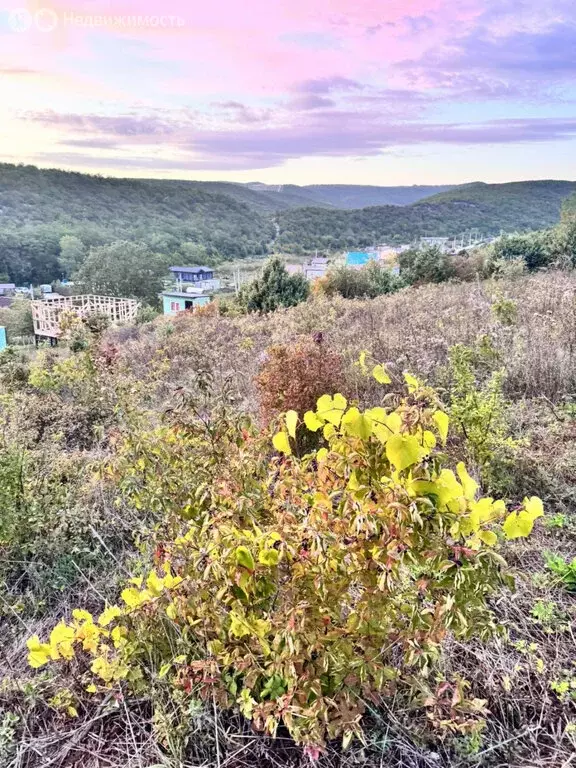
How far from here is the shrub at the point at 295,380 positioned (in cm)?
332

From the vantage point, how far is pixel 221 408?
1427mm

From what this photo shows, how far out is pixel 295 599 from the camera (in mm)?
1082

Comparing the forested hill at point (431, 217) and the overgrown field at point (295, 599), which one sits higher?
the forested hill at point (431, 217)

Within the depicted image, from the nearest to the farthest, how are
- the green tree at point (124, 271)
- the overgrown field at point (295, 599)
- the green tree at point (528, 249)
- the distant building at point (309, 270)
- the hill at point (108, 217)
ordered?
the overgrown field at point (295, 599)
the distant building at point (309, 270)
the green tree at point (528, 249)
the hill at point (108, 217)
the green tree at point (124, 271)

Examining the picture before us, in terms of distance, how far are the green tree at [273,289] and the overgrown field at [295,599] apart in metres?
8.95

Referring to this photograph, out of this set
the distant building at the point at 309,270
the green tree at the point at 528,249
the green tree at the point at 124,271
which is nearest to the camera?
the distant building at the point at 309,270

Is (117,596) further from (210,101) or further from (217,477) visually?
(210,101)

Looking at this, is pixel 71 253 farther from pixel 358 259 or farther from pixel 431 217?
pixel 431 217

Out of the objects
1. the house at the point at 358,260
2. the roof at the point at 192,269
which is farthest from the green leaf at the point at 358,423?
the roof at the point at 192,269

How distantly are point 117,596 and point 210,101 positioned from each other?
1823cm

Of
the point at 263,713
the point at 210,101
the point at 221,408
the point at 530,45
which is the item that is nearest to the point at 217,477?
the point at 221,408

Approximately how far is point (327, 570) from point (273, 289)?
10620 mm

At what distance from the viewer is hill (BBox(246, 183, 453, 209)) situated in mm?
34469

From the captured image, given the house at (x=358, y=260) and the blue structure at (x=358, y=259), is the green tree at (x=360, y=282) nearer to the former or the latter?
the house at (x=358, y=260)
